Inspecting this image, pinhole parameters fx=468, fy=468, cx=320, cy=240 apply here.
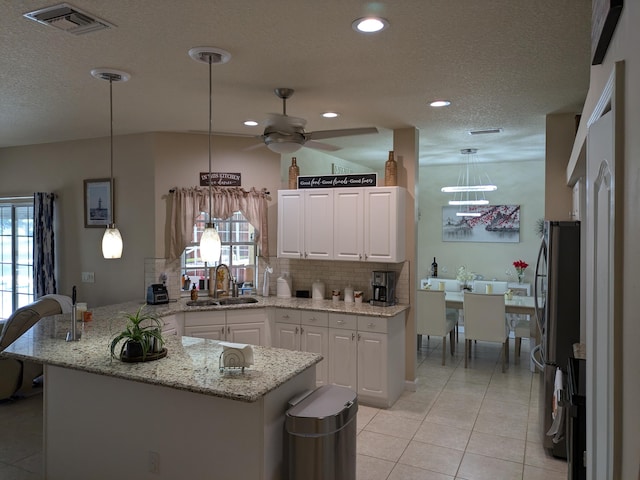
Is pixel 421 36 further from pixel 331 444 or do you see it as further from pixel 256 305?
pixel 256 305

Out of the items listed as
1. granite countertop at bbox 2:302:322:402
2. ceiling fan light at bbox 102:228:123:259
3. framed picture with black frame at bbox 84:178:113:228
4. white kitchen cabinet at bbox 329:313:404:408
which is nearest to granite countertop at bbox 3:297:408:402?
granite countertop at bbox 2:302:322:402

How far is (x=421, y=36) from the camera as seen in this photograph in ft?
8.43

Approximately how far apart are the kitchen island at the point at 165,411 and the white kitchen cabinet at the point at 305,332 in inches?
62.7

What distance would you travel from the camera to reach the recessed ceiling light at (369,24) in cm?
236

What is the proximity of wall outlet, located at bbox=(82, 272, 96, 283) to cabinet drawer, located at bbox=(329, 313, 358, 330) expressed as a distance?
3023mm

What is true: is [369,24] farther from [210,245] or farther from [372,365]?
[372,365]

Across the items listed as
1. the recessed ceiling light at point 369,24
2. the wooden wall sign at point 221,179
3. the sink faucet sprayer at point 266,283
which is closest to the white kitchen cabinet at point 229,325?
the sink faucet sprayer at point 266,283

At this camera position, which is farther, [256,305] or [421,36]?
[256,305]

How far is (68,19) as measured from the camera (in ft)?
7.72

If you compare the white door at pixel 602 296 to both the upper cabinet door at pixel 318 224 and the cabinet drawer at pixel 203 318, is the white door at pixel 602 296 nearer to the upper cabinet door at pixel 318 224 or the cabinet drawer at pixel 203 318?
the upper cabinet door at pixel 318 224

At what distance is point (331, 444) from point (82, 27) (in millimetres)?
2588

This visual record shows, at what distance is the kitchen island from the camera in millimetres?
2486

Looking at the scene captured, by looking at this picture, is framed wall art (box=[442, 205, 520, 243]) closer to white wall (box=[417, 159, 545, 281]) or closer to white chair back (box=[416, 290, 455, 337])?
white wall (box=[417, 159, 545, 281])

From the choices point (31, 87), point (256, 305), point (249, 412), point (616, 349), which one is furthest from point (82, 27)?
point (256, 305)
